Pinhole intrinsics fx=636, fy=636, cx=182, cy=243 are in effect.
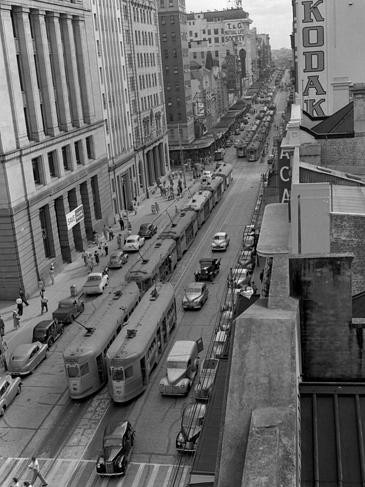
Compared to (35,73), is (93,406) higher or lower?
lower

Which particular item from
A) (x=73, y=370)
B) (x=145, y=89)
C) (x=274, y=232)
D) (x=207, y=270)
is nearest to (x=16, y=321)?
(x=73, y=370)

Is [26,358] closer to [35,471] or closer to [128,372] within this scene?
[128,372]

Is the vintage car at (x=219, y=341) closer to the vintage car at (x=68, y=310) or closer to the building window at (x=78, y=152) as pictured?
the vintage car at (x=68, y=310)

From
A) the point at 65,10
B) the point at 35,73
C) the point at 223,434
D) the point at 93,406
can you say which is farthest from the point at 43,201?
the point at 223,434

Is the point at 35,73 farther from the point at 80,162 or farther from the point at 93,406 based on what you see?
the point at 93,406

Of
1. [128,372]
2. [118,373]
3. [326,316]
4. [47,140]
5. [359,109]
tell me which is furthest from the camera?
[47,140]

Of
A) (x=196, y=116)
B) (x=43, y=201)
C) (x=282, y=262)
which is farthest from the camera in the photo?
(x=196, y=116)
